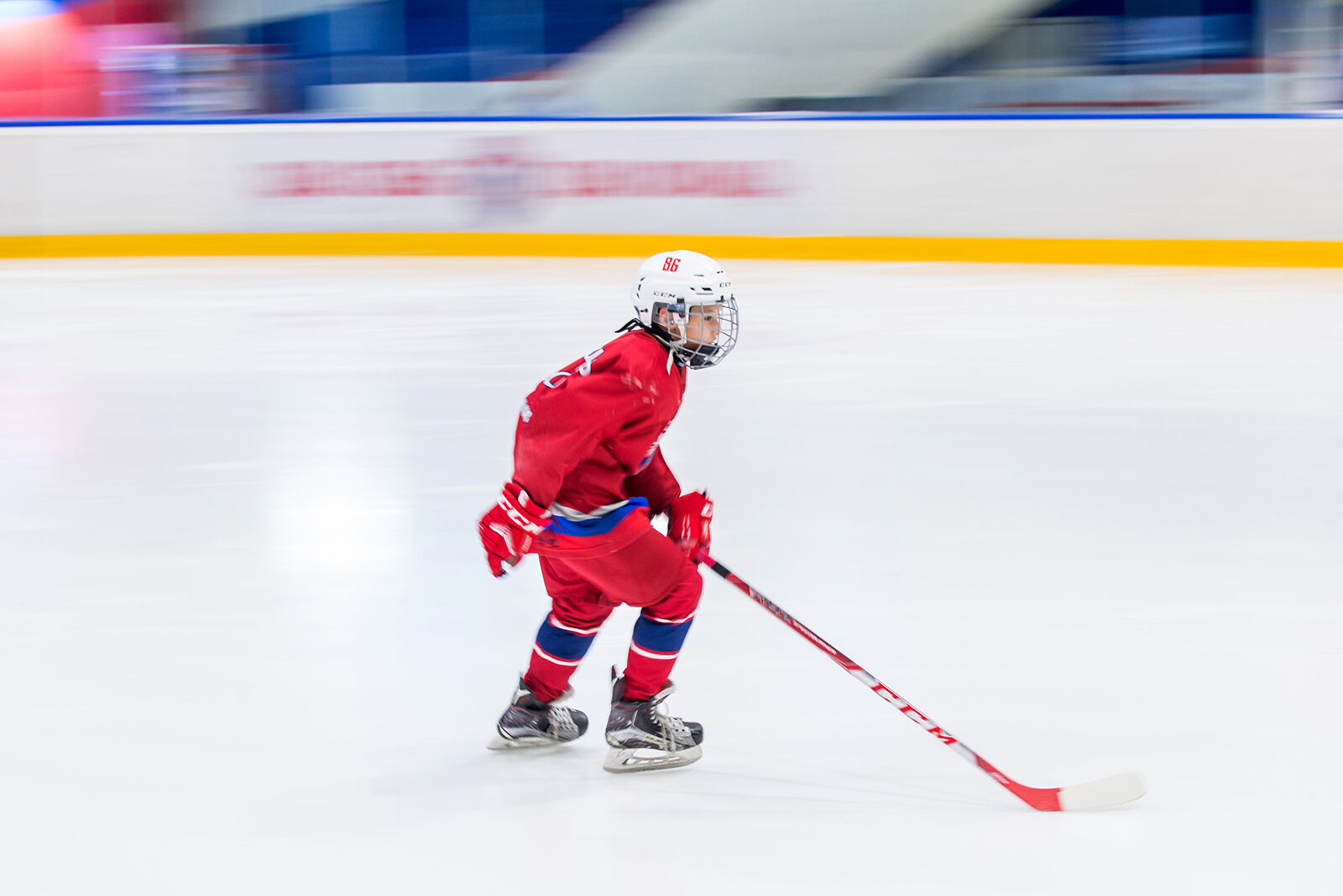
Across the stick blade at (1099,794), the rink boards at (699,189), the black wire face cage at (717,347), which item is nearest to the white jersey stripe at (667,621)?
the black wire face cage at (717,347)

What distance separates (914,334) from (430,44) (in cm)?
530

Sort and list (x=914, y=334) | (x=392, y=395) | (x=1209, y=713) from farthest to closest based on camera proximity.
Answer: (x=914, y=334) < (x=392, y=395) < (x=1209, y=713)

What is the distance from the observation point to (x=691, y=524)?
81.7 inches

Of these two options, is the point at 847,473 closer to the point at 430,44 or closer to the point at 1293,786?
the point at 1293,786

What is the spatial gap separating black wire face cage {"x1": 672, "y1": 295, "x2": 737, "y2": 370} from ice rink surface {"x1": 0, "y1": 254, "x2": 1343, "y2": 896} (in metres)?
0.61

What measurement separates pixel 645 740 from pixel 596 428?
50 cm

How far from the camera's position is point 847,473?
13.0 ft

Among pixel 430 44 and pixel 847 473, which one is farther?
pixel 430 44

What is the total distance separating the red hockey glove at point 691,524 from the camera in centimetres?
208

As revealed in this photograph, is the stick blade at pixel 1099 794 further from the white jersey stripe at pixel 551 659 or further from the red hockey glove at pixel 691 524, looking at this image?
the white jersey stripe at pixel 551 659

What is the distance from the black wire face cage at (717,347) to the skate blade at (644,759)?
1.87 feet

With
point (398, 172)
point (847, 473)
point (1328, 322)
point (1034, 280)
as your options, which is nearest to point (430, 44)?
point (398, 172)

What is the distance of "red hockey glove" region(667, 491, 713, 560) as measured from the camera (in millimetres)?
2078

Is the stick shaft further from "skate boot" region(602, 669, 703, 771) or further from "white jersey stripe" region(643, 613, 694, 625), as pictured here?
"skate boot" region(602, 669, 703, 771)
